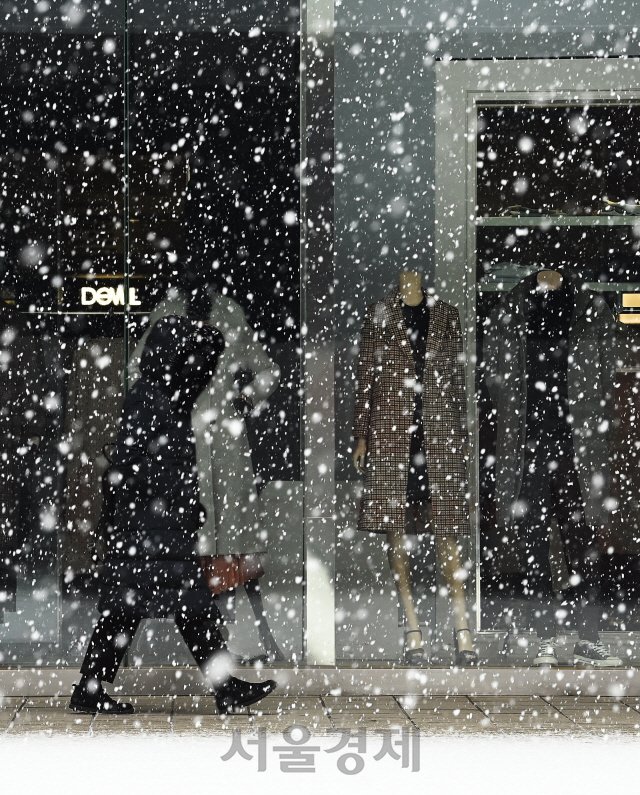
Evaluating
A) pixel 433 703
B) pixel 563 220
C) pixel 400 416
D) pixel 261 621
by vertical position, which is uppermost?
pixel 563 220

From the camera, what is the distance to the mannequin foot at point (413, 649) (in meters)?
4.62

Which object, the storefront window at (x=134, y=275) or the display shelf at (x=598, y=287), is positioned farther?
the display shelf at (x=598, y=287)

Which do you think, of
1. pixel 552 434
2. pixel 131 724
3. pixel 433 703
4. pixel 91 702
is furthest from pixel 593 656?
pixel 91 702

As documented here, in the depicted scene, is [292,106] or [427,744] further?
[292,106]

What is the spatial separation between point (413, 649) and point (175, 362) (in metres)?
1.59

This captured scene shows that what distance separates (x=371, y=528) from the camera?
4609 mm

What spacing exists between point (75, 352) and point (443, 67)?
193 centimetres

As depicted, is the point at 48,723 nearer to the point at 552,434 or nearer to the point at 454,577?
the point at 454,577

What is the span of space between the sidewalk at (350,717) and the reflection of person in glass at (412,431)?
0.37 meters

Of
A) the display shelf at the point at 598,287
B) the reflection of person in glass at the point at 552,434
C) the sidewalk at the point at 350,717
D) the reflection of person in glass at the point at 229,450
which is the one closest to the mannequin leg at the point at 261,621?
the reflection of person in glass at the point at 229,450

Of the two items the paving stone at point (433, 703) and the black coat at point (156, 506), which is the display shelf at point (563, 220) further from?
the paving stone at point (433, 703)

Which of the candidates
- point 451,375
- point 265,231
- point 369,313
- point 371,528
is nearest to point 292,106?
point 265,231

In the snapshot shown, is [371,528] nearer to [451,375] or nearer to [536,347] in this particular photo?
[451,375]

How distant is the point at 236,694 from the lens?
402 centimetres
